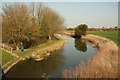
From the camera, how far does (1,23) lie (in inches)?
670

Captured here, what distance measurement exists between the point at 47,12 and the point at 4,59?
Result: 24138mm

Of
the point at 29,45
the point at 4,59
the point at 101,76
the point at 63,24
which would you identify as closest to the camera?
the point at 101,76

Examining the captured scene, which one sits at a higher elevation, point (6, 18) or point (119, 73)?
point (6, 18)

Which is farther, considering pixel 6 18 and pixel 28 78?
pixel 6 18

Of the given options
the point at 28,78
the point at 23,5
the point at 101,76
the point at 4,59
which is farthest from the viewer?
the point at 23,5

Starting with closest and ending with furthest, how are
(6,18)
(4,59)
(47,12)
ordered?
(4,59)
(6,18)
(47,12)

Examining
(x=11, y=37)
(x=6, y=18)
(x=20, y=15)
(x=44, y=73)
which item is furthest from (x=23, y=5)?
(x=44, y=73)

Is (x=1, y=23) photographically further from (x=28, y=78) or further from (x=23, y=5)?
(x=28, y=78)

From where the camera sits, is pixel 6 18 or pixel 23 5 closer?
pixel 6 18

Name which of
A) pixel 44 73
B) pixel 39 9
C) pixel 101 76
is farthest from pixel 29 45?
pixel 101 76

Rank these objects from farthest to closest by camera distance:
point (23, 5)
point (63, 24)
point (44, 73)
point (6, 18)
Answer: point (63, 24), point (23, 5), point (6, 18), point (44, 73)

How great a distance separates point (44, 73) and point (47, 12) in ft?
86.2

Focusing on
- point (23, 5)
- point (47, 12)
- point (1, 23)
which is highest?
point (47, 12)

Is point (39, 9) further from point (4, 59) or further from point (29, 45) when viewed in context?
point (4, 59)
